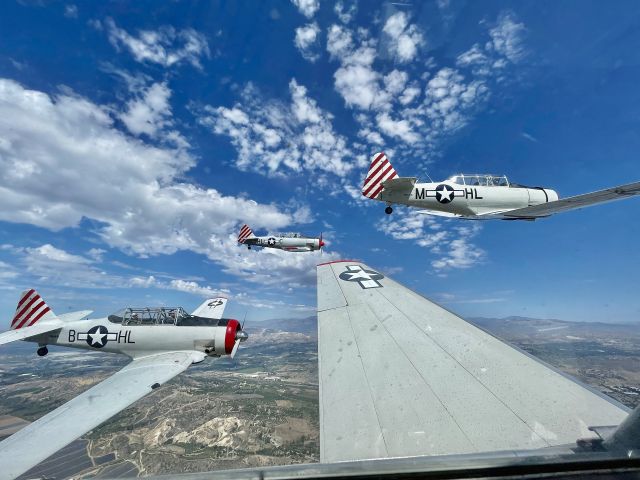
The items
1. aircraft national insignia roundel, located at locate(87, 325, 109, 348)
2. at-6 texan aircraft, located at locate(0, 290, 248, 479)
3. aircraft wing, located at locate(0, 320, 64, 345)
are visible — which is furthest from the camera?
aircraft wing, located at locate(0, 320, 64, 345)

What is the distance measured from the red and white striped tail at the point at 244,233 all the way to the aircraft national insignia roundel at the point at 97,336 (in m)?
29.7

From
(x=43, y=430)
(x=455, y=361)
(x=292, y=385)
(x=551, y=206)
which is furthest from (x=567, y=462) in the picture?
(x=292, y=385)

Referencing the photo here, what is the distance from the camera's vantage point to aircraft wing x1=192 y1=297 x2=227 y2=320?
2178cm

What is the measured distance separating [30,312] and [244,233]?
2859 centimetres

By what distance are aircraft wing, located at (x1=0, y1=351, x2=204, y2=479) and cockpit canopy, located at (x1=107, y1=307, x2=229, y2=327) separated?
1.89 meters

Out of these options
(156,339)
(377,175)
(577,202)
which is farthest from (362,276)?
(156,339)

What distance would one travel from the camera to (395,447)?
226cm

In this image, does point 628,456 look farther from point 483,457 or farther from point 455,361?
point 455,361

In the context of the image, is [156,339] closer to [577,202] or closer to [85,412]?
[85,412]

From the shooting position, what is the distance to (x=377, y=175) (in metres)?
18.5

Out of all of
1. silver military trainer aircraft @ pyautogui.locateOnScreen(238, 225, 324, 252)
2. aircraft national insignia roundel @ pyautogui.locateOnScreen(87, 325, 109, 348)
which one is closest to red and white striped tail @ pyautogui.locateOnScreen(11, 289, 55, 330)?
aircraft national insignia roundel @ pyautogui.locateOnScreen(87, 325, 109, 348)

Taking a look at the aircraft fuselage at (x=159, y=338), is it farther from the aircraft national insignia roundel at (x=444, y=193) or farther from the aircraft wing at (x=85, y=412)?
the aircraft national insignia roundel at (x=444, y=193)

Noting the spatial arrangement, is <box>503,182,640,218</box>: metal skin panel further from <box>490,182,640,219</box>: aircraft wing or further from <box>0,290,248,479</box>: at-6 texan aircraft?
<box>0,290,248,479</box>: at-6 texan aircraft

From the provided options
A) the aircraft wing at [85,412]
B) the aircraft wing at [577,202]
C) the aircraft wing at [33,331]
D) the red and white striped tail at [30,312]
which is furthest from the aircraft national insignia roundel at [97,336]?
the aircraft wing at [577,202]
